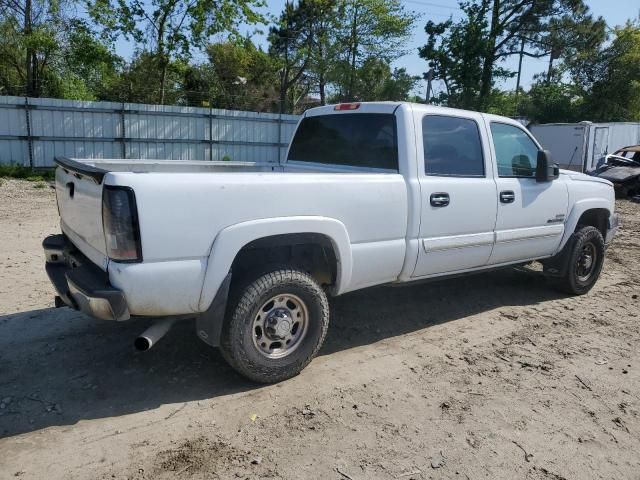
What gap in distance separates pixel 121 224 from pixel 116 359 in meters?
1.46

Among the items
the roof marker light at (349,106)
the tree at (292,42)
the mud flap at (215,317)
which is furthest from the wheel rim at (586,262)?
the tree at (292,42)

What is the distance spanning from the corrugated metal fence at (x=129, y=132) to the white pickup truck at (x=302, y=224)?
40.6 ft

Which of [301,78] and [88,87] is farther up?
[301,78]

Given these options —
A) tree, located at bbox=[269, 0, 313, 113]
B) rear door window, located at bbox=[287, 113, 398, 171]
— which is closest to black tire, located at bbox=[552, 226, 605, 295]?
rear door window, located at bbox=[287, 113, 398, 171]

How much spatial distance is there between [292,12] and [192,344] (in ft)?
101

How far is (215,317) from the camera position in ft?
10.8

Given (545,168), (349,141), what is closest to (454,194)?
(349,141)

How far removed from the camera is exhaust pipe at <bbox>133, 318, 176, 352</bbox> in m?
3.17

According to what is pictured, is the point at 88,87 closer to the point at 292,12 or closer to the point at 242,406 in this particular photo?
the point at 292,12

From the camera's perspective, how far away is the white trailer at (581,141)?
22.2m

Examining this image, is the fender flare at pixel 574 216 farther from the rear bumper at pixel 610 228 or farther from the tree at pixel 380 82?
the tree at pixel 380 82

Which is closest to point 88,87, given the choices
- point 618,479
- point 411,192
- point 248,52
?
point 248,52

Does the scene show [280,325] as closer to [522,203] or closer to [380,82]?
[522,203]

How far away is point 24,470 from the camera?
2.69m
